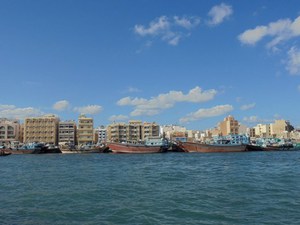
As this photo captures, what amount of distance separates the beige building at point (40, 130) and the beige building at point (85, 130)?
9761 millimetres

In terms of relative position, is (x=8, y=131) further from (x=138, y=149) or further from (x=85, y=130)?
(x=138, y=149)

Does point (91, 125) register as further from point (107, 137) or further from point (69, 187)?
point (69, 187)

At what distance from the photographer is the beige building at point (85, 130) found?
148000 mm

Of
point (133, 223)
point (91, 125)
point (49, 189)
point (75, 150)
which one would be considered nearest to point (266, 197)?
point (133, 223)

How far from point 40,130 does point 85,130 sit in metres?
17.2

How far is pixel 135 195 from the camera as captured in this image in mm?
23047

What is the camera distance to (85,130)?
490 ft

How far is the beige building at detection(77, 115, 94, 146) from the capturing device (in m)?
148

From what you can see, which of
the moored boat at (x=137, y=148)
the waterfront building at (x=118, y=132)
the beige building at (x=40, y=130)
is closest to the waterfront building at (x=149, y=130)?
the waterfront building at (x=118, y=132)

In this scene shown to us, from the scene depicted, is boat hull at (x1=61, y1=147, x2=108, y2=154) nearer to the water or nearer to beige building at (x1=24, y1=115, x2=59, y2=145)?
beige building at (x1=24, y1=115, x2=59, y2=145)

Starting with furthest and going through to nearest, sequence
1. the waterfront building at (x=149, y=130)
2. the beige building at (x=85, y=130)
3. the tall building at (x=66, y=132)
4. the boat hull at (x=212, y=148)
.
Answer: the waterfront building at (x=149, y=130)
the tall building at (x=66, y=132)
the beige building at (x=85, y=130)
the boat hull at (x=212, y=148)

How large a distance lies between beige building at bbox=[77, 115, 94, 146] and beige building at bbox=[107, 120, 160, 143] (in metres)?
10.9

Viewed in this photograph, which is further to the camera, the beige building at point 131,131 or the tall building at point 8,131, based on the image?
the beige building at point 131,131

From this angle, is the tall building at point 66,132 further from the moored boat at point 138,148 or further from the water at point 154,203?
the water at point 154,203
